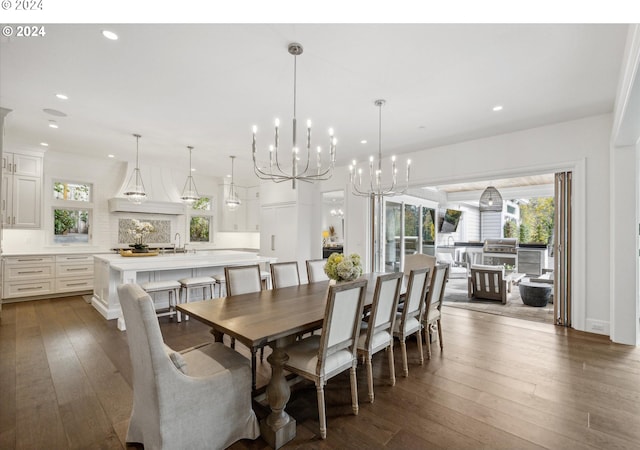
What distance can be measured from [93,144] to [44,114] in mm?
1373

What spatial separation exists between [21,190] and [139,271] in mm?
3090

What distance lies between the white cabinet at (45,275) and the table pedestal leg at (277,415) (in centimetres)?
584

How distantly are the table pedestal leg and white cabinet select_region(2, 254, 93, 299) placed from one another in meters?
5.84

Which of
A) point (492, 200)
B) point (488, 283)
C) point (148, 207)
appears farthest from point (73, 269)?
point (492, 200)

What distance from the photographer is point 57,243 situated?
→ 6.00 meters

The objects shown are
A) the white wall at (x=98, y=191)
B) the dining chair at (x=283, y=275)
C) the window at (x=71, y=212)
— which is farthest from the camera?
the window at (x=71, y=212)

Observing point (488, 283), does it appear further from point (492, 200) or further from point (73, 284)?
point (73, 284)

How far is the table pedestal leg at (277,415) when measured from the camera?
179 centimetres

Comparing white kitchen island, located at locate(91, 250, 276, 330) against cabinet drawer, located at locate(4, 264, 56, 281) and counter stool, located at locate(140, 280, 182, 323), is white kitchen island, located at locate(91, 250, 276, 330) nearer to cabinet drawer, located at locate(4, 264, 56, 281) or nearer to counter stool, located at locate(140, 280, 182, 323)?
counter stool, located at locate(140, 280, 182, 323)

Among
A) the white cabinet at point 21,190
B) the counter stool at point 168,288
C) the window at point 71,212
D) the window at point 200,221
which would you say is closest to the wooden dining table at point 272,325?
the counter stool at point 168,288

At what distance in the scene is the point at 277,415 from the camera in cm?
184

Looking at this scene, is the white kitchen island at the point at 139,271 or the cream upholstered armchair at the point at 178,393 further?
the white kitchen island at the point at 139,271

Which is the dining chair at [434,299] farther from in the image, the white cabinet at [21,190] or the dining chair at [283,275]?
the white cabinet at [21,190]
